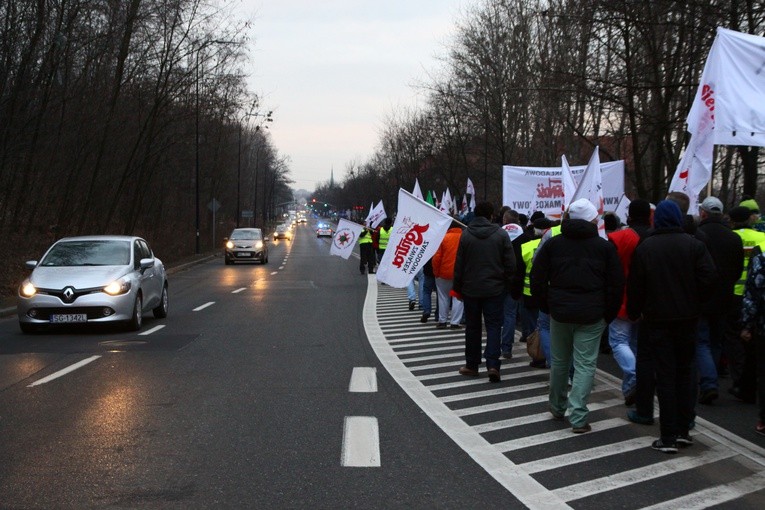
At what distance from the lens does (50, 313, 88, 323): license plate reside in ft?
46.2

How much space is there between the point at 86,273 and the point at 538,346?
25.4 ft

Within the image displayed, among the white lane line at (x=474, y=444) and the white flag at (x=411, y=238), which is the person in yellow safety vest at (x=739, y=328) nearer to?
the white lane line at (x=474, y=444)

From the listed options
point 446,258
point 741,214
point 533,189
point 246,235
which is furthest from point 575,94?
point 246,235

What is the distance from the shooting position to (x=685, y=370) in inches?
275

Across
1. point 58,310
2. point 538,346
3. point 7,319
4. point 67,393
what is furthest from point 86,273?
point 538,346

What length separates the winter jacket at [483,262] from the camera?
32.7 feet

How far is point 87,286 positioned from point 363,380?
6275 millimetres

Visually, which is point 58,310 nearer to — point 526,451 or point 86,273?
point 86,273

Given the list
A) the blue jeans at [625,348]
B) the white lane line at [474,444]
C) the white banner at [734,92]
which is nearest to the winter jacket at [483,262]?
the white lane line at [474,444]

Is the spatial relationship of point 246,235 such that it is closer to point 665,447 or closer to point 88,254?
point 88,254

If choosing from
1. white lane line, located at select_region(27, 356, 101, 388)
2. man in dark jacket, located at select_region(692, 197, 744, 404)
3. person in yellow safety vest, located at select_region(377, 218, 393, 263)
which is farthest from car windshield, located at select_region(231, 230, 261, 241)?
man in dark jacket, located at select_region(692, 197, 744, 404)

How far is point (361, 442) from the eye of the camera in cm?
691

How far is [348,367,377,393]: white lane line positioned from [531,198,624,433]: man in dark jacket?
2.45 metres

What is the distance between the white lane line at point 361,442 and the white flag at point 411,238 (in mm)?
4848
